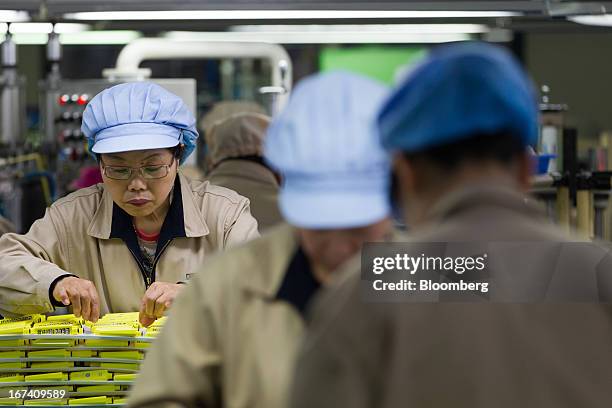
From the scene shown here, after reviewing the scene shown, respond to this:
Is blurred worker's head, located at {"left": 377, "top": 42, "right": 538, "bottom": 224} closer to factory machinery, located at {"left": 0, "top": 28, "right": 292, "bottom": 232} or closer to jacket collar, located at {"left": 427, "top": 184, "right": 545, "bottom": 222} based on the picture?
jacket collar, located at {"left": 427, "top": 184, "right": 545, "bottom": 222}

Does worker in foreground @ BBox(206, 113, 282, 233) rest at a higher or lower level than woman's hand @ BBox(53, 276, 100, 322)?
higher

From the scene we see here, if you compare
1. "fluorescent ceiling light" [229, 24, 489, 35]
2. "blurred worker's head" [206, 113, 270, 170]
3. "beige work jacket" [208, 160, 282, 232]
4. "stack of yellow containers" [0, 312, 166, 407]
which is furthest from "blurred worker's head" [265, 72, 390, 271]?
"fluorescent ceiling light" [229, 24, 489, 35]

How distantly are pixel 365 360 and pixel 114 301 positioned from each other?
1.44 metres

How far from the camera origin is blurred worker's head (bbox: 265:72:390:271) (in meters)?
1.24

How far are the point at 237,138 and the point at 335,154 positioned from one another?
1999 millimetres

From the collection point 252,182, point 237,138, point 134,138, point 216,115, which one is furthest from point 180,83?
point 134,138

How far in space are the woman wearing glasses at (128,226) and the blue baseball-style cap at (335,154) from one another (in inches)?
40.1

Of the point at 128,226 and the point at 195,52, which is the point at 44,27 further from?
the point at 128,226

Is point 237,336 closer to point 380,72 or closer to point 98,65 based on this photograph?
point 380,72

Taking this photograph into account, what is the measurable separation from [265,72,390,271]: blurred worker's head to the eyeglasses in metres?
1.08

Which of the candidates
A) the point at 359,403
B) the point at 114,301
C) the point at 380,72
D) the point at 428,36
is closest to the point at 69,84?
the point at 428,36

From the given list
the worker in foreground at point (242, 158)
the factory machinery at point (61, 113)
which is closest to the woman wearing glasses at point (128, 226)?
the worker in foreground at point (242, 158)

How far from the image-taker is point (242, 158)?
3.07 meters

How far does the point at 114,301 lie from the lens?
→ 98.3 inches
